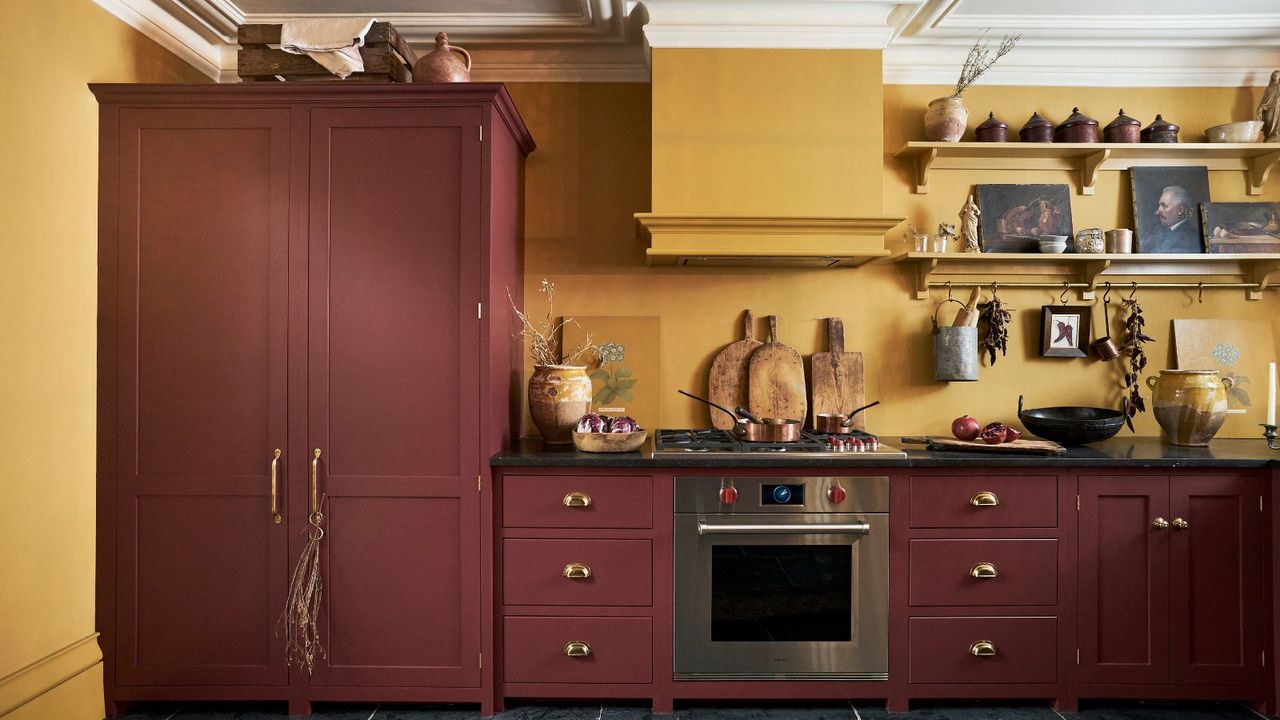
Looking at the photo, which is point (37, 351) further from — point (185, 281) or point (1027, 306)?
point (1027, 306)

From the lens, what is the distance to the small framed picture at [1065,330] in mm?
3047

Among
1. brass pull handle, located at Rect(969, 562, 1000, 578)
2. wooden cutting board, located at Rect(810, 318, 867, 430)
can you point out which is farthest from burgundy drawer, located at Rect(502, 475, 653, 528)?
brass pull handle, located at Rect(969, 562, 1000, 578)

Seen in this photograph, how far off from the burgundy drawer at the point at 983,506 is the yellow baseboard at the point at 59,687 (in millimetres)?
2781

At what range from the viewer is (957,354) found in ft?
9.75

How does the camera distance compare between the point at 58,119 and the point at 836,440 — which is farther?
the point at 836,440

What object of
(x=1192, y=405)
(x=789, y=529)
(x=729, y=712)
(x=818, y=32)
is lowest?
(x=729, y=712)

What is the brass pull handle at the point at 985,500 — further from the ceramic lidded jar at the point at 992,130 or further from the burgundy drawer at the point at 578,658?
the ceramic lidded jar at the point at 992,130

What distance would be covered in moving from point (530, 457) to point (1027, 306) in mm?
2206

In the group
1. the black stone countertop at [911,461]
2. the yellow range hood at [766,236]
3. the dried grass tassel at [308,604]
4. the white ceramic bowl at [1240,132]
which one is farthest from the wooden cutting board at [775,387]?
the white ceramic bowl at [1240,132]

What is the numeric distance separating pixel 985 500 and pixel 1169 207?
1660 mm

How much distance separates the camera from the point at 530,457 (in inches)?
96.4

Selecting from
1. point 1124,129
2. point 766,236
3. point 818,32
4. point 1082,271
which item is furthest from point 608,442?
point 1124,129

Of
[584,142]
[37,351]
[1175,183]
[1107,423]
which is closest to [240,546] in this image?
[37,351]

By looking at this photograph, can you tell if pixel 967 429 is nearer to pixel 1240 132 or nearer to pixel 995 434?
pixel 995 434
